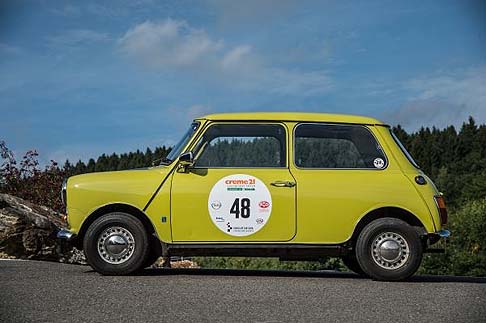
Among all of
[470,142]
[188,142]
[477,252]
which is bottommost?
[477,252]

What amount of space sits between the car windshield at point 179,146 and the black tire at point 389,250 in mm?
2335

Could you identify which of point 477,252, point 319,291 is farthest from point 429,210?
point 477,252

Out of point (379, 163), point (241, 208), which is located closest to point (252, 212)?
point (241, 208)

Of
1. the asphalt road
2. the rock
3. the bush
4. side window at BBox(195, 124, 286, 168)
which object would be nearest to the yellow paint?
side window at BBox(195, 124, 286, 168)

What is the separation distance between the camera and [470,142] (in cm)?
8862

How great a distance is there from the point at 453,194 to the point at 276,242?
69.4 m

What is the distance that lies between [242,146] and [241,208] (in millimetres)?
854

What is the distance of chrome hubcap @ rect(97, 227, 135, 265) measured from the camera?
26.5 feet

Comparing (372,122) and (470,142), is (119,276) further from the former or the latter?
(470,142)

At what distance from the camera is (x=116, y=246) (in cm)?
808

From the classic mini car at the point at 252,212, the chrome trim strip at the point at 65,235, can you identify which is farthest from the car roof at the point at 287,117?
the chrome trim strip at the point at 65,235

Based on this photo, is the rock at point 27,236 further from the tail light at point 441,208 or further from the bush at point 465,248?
the bush at point 465,248

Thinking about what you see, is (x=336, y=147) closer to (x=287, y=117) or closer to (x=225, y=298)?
(x=287, y=117)

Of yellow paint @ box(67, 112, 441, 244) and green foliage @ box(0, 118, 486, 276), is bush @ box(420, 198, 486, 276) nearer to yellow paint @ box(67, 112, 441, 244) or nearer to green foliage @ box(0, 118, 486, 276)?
green foliage @ box(0, 118, 486, 276)
